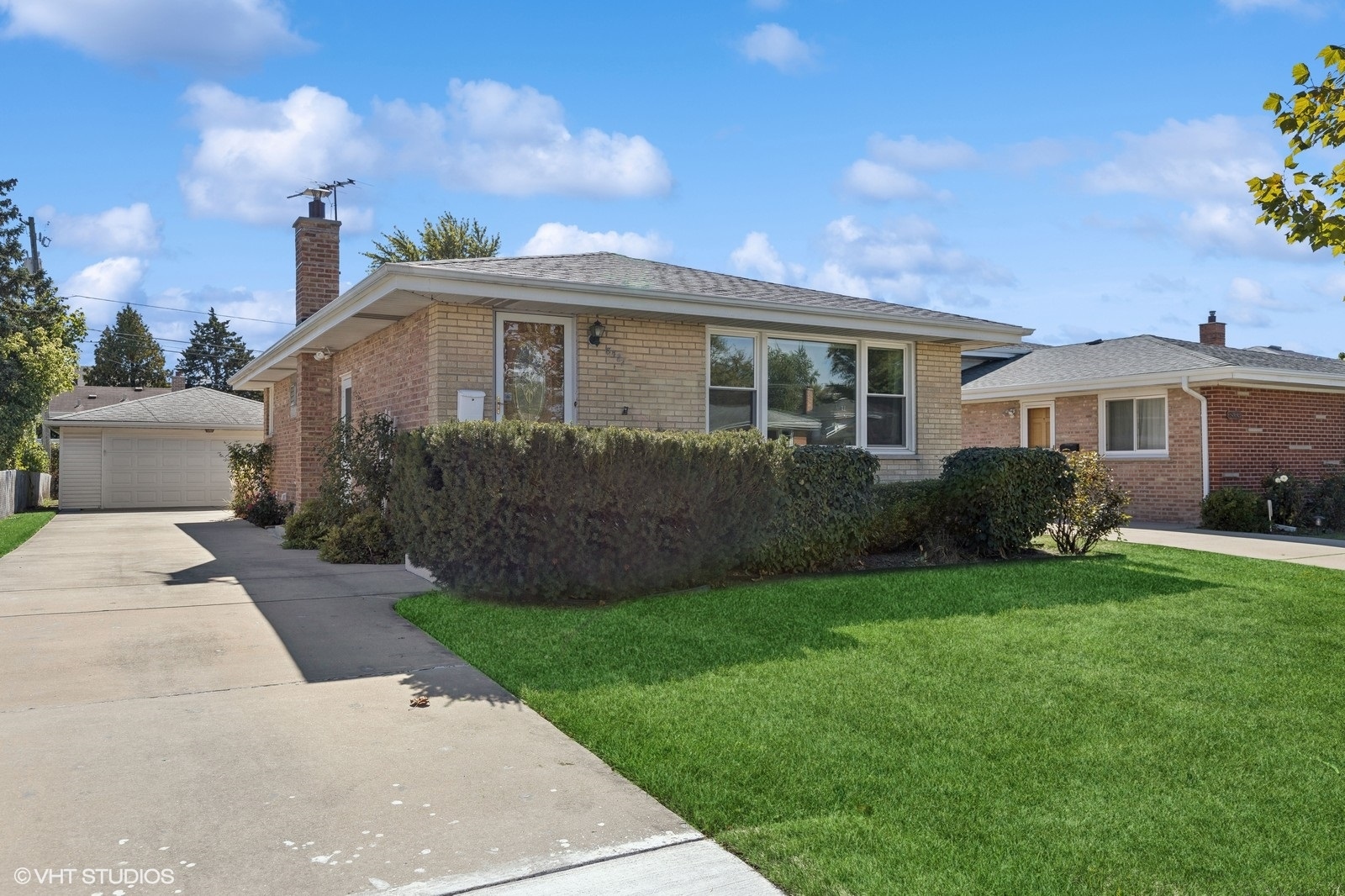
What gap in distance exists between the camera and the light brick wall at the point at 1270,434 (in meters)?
16.7

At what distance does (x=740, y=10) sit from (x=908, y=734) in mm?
10165

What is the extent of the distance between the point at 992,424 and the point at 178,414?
21.4 m

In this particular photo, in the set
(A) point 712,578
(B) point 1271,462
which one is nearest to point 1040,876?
(A) point 712,578

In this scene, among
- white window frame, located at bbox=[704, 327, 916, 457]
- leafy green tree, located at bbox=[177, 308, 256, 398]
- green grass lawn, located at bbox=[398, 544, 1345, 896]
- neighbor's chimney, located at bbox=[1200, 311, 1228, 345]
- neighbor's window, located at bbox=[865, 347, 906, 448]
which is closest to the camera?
green grass lawn, located at bbox=[398, 544, 1345, 896]

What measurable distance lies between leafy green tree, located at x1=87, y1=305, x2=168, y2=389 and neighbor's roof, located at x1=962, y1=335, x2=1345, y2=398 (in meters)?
52.8

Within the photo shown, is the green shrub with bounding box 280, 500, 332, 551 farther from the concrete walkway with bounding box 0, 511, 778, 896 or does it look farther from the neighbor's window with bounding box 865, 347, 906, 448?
the neighbor's window with bounding box 865, 347, 906, 448

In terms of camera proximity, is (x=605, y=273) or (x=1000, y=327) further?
(x=1000, y=327)

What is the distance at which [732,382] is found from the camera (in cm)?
1185

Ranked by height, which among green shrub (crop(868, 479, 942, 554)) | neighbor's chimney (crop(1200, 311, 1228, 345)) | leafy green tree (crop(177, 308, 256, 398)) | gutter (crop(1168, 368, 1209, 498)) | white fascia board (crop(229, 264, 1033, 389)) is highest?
leafy green tree (crop(177, 308, 256, 398))

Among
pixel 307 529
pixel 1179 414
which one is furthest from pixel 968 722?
pixel 1179 414

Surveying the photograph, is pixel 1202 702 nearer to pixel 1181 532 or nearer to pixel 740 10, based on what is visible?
pixel 740 10

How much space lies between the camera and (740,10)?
39.1 ft

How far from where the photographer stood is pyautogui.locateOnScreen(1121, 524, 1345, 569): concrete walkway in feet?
38.2

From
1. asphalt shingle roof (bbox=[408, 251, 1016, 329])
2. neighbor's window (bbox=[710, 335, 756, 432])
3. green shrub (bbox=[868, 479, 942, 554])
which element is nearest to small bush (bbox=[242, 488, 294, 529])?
asphalt shingle roof (bbox=[408, 251, 1016, 329])
